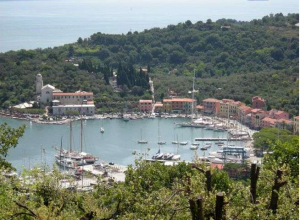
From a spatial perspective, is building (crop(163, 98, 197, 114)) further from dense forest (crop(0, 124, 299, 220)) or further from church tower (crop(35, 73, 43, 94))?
dense forest (crop(0, 124, 299, 220))

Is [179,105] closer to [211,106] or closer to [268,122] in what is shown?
[211,106]

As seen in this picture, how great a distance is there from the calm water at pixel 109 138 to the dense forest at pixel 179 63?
149 centimetres

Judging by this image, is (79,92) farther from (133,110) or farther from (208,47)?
(208,47)

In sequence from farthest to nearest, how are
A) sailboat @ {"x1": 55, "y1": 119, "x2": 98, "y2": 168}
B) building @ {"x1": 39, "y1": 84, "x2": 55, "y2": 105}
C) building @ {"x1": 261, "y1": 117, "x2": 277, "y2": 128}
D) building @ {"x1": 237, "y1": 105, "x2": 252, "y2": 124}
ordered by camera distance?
1. building @ {"x1": 39, "y1": 84, "x2": 55, "y2": 105}
2. building @ {"x1": 237, "y1": 105, "x2": 252, "y2": 124}
3. building @ {"x1": 261, "y1": 117, "x2": 277, "y2": 128}
4. sailboat @ {"x1": 55, "y1": 119, "x2": 98, "y2": 168}

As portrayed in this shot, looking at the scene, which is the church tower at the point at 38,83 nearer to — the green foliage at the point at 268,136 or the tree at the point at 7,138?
the green foliage at the point at 268,136

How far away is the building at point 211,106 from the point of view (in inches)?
730

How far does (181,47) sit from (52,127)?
321 inches

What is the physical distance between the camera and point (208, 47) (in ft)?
78.4

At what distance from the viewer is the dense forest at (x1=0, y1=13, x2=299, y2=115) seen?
1942cm

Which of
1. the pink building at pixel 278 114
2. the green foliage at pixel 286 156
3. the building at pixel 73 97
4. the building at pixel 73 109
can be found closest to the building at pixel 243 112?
the pink building at pixel 278 114

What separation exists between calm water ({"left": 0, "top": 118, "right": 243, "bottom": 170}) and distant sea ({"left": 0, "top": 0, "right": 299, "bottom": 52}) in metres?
11.8

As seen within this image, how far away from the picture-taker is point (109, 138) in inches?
625

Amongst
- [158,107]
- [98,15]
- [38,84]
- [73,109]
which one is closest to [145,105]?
[158,107]

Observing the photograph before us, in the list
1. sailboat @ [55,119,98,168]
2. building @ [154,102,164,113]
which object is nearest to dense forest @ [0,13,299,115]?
building @ [154,102,164,113]
